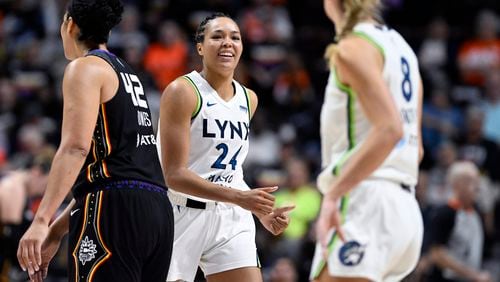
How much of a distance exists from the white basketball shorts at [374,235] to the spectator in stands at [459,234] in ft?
16.8

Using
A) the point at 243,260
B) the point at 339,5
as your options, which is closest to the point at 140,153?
the point at 243,260

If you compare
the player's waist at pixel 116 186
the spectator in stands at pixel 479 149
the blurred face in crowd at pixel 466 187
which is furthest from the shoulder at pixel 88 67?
the spectator in stands at pixel 479 149

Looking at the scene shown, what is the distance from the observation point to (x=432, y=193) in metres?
13.5

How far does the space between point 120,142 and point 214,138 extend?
83 cm

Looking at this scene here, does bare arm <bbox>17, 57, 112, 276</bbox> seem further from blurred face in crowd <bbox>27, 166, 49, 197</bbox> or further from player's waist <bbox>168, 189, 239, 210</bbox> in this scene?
blurred face in crowd <bbox>27, 166, 49, 197</bbox>

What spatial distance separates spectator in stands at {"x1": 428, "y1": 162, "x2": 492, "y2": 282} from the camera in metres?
10.4

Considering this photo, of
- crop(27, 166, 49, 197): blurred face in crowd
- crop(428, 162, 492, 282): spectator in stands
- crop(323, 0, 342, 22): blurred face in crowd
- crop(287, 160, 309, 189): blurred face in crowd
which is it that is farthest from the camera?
crop(287, 160, 309, 189): blurred face in crowd

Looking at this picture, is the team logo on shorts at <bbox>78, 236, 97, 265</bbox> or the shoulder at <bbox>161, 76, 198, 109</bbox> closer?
the team logo on shorts at <bbox>78, 236, 97, 265</bbox>

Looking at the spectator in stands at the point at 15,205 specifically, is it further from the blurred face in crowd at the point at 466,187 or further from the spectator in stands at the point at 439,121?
the spectator in stands at the point at 439,121

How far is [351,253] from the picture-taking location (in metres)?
5.22

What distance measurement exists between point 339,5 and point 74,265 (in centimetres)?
212

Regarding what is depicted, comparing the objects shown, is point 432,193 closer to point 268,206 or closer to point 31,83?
point 31,83

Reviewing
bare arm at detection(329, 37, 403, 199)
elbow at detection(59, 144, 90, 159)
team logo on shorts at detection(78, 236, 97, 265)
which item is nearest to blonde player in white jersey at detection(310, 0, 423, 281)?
bare arm at detection(329, 37, 403, 199)

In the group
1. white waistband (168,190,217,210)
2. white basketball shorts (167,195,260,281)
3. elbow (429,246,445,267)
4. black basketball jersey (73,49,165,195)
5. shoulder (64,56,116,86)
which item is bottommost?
elbow (429,246,445,267)
